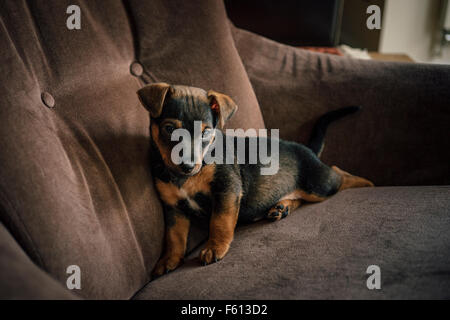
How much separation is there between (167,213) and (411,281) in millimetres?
793

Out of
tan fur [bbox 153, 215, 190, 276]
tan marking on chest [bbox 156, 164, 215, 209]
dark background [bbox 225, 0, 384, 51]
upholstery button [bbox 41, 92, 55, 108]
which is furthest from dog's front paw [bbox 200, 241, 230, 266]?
dark background [bbox 225, 0, 384, 51]

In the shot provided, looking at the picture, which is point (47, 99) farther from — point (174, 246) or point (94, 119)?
point (174, 246)

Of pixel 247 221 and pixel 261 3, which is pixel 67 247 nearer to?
pixel 247 221

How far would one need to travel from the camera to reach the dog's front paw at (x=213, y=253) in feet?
3.79

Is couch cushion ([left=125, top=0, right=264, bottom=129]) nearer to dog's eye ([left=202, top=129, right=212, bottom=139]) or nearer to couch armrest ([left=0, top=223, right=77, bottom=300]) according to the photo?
dog's eye ([left=202, top=129, right=212, bottom=139])

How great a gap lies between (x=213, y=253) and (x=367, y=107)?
3.21ft

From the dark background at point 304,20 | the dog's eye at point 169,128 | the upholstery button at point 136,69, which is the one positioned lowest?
the dog's eye at point 169,128

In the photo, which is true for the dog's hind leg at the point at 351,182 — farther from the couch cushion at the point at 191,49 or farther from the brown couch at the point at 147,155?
the couch cushion at the point at 191,49

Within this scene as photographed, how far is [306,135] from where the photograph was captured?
171cm

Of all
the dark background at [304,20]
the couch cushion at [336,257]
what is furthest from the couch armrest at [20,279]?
the dark background at [304,20]

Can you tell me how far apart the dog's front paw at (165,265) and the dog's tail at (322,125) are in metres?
0.80

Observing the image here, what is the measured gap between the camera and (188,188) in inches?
51.8

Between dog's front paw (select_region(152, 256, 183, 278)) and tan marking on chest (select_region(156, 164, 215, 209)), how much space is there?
199 mm

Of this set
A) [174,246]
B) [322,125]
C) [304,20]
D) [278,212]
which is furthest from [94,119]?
[304,20]
